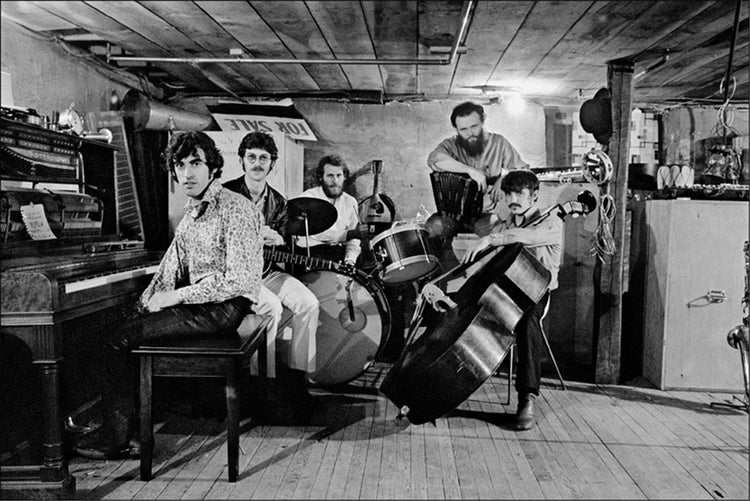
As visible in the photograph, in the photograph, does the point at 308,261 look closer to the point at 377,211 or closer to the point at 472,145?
the point at 377,211

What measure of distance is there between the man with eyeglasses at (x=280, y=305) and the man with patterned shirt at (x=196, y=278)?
31 cm

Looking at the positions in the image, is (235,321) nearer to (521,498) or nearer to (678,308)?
(521,498)

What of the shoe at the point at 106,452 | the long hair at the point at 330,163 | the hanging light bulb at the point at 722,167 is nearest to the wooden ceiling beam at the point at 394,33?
the long hair at the point at 330,163

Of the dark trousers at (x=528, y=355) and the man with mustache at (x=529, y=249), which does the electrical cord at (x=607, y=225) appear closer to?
the man with mustache at (x=529, y=249)

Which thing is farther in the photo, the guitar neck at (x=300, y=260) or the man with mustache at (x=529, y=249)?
the guitar neck at (x=300, y=260)

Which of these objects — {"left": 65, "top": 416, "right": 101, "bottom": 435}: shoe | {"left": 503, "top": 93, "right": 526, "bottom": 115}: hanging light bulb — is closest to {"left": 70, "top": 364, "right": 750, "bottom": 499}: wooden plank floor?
{"left": 65, "top": 416, "right": 101, "bottom": 435}: shoe

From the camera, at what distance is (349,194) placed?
5.09 metres

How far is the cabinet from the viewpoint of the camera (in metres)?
4.16

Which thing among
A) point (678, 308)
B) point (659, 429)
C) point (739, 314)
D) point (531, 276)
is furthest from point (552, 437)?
point (739, 314)

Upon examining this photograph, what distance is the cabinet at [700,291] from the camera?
164 inches

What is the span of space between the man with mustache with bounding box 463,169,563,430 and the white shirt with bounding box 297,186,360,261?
920mm

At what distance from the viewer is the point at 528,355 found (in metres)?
3.70

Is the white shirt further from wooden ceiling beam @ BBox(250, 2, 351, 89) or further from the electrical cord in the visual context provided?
the electrical cord

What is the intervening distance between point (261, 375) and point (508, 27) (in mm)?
2478
